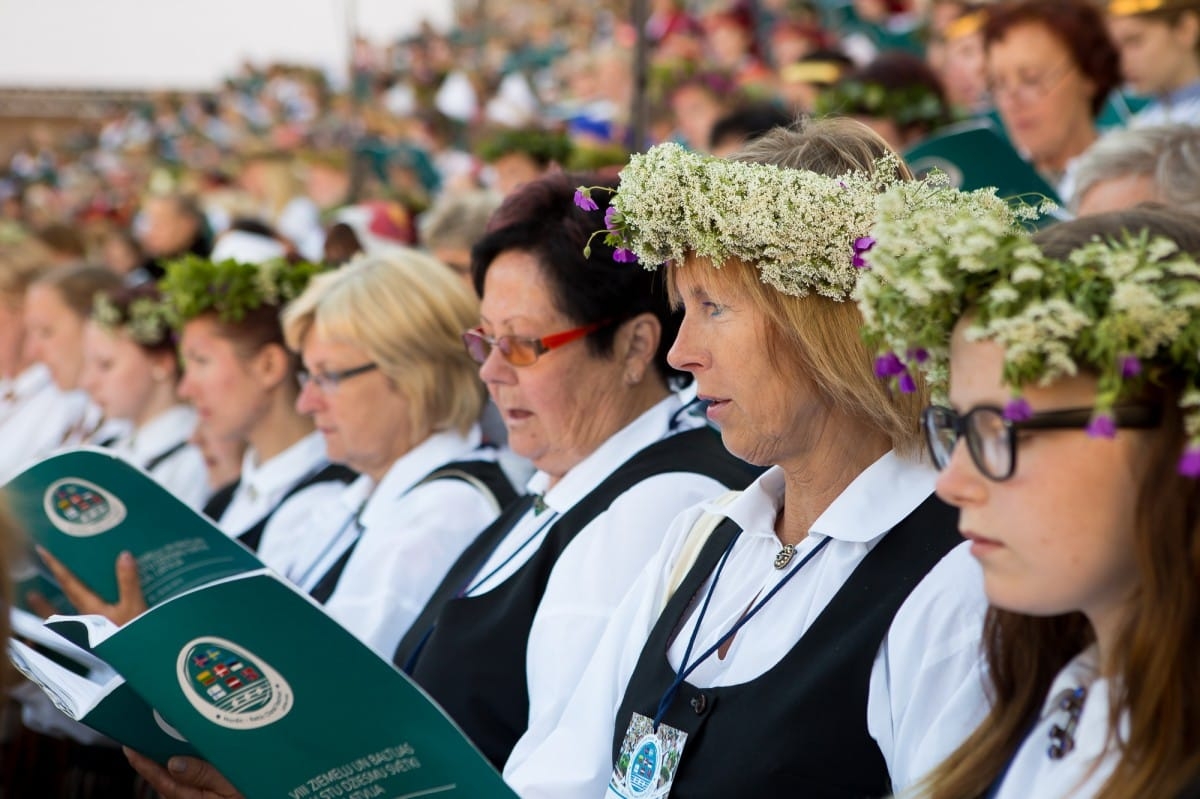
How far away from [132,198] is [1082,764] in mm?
14662

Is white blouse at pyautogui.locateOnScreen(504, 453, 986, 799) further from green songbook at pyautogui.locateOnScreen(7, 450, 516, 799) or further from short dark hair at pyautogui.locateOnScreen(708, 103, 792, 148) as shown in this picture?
short dark hair at pyautogui.locateOnScreen(708, 103, 792, 148)

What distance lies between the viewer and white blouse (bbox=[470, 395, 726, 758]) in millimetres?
2633

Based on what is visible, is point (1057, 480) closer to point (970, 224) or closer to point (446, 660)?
point (970, 224)

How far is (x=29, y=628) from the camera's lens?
8.98 feet

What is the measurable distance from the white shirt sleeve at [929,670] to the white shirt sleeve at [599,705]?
527 millimetres

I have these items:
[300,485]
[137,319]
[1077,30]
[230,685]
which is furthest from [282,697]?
[1077,30]

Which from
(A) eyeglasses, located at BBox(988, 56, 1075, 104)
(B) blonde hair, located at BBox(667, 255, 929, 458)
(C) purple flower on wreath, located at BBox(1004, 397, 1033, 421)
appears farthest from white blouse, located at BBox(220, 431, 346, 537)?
(C) purple flower on wreath, located at BBox(1004, 397, 1033, 421)

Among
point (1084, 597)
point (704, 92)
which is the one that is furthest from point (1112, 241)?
point (704, 92)

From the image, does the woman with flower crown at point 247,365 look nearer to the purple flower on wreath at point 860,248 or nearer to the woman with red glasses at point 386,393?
the woman with red glasses at point 386,393

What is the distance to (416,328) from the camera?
12.1 feet

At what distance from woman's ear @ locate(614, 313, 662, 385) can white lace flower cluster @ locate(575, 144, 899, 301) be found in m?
0.72

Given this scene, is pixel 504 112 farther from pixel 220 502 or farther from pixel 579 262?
pixel 579 262

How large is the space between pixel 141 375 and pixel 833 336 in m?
3.68

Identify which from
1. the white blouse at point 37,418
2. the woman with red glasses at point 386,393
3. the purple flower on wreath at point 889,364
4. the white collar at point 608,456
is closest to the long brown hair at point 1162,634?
the purple flower on wreath at point 889,364
